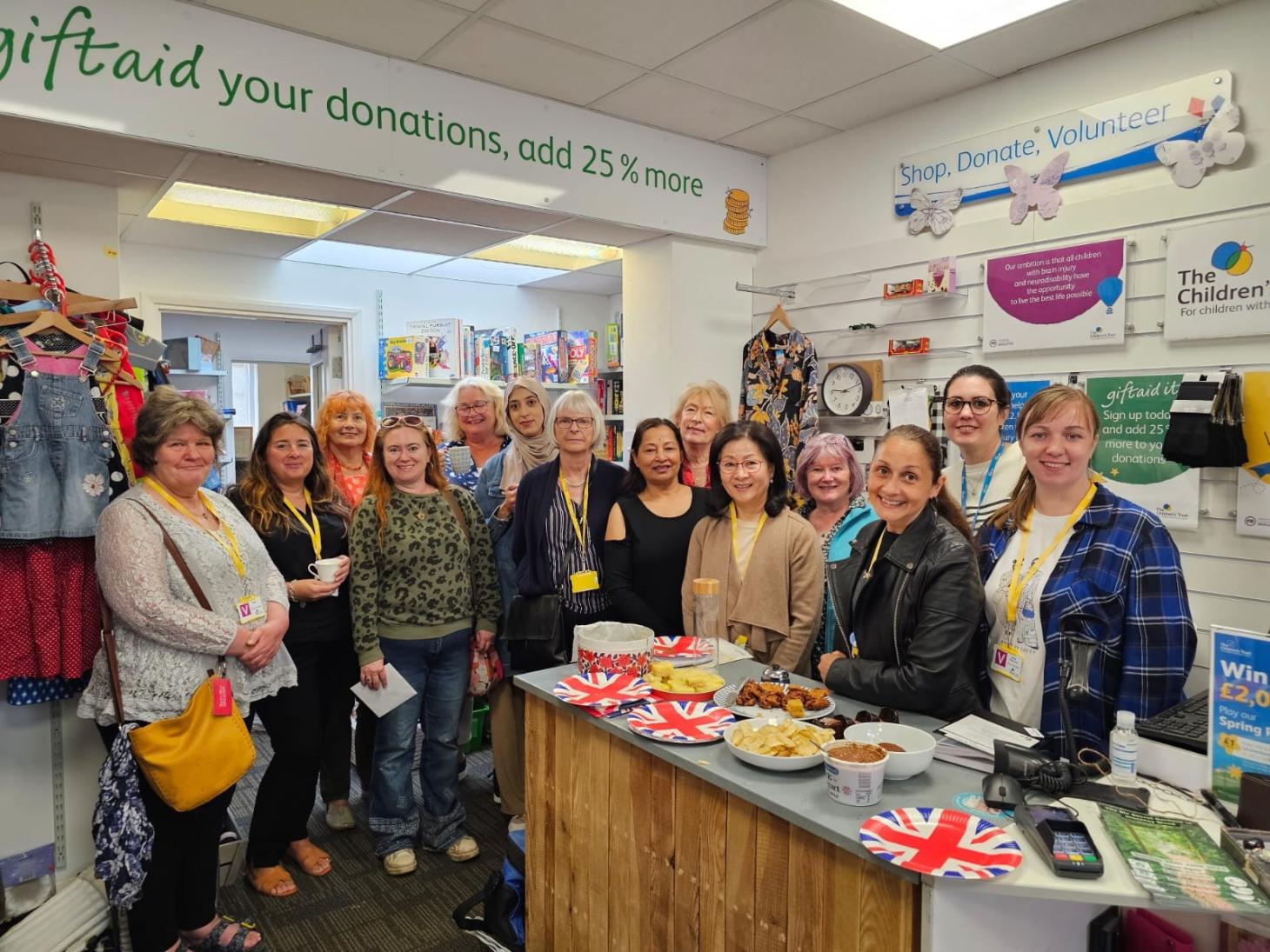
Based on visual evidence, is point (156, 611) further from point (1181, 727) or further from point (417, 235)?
point (417, 235)

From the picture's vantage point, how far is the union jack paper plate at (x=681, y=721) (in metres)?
1.67

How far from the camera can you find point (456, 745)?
303 cm

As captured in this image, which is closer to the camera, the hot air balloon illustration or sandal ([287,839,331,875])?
sandal ([287,839,331,875])

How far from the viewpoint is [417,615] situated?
2.81 m

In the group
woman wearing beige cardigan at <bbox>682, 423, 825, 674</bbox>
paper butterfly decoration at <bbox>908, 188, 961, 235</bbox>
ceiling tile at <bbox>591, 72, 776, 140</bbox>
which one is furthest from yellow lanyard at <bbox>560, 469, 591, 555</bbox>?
paper butterfly decoration at <bbox>908, 188, 961, 235</bbox>

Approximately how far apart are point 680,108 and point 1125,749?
10.9ft

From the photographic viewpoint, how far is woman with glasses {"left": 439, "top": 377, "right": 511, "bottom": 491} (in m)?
3.54

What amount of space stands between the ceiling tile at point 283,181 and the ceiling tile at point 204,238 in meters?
1.23

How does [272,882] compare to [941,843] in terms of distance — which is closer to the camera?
[941,843]

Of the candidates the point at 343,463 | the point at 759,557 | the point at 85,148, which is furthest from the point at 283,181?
the point at 759,557

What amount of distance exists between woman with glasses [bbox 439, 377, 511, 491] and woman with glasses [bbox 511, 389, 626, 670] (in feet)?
2.02

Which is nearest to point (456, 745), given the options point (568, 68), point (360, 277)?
point (568, 68)

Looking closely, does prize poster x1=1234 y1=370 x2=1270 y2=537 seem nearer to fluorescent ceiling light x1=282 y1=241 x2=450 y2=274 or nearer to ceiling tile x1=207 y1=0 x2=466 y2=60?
ceiling tile x1=207 y1=0 x2=466 y2=60

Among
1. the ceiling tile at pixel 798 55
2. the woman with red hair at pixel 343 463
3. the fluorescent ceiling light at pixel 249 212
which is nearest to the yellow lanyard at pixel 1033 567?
the ceiling tile at pixel 798 55
